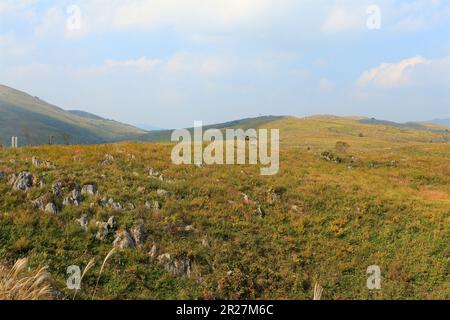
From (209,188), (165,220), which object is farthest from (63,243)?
(209,188)

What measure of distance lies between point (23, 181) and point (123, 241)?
816 cm

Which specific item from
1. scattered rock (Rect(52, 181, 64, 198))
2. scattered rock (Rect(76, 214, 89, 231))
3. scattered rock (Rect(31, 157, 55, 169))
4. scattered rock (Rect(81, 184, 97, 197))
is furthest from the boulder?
scattered rock (Rect(31, 157, 55, 169))

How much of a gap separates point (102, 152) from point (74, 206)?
41.6 feet

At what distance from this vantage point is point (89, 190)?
21.7m

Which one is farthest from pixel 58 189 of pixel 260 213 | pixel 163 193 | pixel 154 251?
pixel 260 213

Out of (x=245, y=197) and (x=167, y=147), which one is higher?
(x=167, y=147)

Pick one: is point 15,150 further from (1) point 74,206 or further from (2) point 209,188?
(2) point 209,188

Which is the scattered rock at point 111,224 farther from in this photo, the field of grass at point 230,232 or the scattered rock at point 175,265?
the scattered rock at point 175,265

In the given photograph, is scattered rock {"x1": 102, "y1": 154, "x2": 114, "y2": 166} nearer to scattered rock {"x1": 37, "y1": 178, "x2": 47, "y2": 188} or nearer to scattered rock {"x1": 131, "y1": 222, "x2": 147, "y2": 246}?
scattered rock {"x1": 37, "y1": 178, "x2": 47, "y2": 188}

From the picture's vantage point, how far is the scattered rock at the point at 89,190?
841 inches

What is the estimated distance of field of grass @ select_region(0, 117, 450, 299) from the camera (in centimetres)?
1602

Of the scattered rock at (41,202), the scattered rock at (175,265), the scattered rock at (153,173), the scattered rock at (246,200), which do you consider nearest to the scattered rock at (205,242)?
the scattered rock at (175,265)

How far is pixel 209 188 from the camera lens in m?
25.7

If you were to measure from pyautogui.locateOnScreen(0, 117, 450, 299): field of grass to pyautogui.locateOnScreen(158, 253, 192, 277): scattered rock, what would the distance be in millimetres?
159
